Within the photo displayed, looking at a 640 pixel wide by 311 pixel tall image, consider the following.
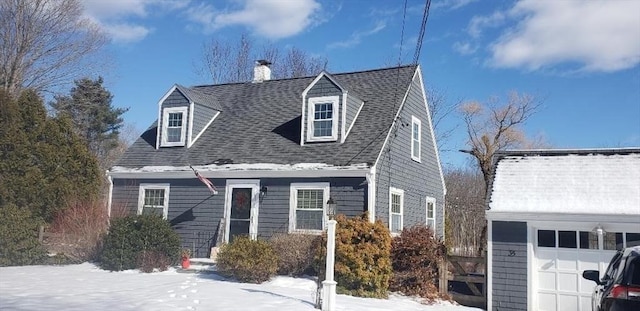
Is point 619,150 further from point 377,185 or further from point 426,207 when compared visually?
point 426,207

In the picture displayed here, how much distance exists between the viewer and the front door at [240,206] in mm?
17562

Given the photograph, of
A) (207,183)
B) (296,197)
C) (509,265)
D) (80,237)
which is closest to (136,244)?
(80,237)

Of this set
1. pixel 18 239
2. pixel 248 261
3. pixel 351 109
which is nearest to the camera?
pixel 248 261

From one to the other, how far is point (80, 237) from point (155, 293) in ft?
24.2

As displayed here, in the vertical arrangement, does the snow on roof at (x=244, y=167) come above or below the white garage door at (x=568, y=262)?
above

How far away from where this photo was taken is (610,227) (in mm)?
12234

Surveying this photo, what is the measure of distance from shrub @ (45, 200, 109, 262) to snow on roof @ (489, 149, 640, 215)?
1238cm

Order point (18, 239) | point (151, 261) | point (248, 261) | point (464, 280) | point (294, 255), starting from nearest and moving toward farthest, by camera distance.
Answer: point (464, 280) → point (248, 261) → point (294, 255) → point (151, 261) → point (18, 239)

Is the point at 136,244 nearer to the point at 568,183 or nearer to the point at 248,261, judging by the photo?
the point at 248,261

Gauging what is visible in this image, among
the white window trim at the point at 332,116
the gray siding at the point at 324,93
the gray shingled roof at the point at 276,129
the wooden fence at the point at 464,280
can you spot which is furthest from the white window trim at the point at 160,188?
the wooden fence at the point at 464,280

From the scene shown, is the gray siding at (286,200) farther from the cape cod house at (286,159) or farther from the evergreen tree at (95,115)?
the evergreen tree at (95,115)

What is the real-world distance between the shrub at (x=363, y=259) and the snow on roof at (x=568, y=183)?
2.91 meters

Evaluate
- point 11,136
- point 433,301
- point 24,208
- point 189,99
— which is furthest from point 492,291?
point 11,136

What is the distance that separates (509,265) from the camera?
12852mm
